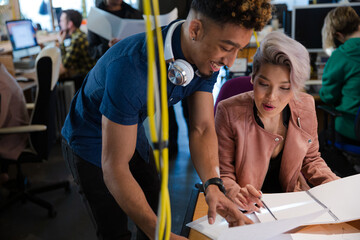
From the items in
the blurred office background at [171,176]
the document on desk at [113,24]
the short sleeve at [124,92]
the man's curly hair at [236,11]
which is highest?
the man's curly hair at [236,11]

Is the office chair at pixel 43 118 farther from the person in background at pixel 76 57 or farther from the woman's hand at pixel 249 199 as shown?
the woman's hand at pixel 249 199

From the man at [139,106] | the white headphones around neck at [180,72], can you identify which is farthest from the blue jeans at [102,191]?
the white headphones around neck at [180,72]

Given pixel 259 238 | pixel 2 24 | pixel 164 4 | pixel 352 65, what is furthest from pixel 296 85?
pixel 2 24

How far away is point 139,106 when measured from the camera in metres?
0.93

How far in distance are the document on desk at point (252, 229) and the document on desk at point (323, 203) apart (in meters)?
0.05

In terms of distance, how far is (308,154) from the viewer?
4.79 ft

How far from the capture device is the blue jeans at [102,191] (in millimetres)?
1263

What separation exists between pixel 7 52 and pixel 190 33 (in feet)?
11.5

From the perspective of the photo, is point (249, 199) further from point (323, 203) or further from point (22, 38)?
point (22, 38)

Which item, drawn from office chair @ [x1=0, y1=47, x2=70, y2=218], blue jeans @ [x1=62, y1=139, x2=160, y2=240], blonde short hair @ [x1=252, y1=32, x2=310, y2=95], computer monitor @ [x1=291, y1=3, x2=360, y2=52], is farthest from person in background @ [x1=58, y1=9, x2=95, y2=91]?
blonde short hair @ [x1=252, y1=32, x2=310, y2=95]

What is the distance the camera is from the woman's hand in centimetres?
107

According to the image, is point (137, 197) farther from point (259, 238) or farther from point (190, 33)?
point (190, 33)

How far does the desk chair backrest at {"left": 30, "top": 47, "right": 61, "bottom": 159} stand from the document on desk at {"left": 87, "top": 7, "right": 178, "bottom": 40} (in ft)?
1.71

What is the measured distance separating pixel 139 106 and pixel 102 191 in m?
→ 0.49
